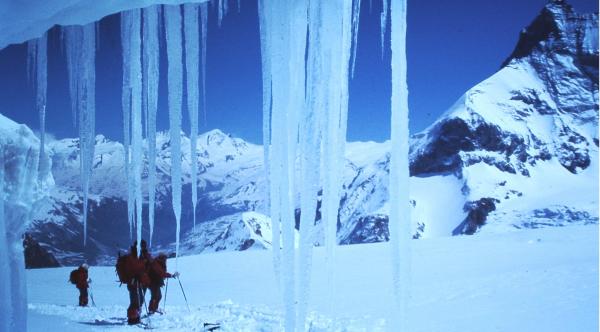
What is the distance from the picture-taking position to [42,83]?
217 inches

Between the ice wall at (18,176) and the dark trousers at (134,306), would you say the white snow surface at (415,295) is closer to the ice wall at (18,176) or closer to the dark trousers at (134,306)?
the dark trousers at (134,306)

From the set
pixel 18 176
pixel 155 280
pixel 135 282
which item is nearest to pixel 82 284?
pixel 155 280

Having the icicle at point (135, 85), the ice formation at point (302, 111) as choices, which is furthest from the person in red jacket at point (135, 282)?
the ice formation at point (302, 111)

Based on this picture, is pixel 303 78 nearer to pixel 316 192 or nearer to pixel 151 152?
pixel 316 192

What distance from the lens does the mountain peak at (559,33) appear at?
162750 mm

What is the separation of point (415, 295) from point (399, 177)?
7.41 metres

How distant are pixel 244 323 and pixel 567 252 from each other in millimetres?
13135

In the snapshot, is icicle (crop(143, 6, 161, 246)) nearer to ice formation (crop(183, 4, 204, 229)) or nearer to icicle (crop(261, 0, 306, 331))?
ice formation (crop(183, 4, 204, 229))

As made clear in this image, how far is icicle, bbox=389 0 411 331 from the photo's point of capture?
344 centimetres

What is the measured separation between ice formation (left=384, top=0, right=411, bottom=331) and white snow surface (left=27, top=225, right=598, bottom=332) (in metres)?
3.29

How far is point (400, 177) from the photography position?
3455 mm

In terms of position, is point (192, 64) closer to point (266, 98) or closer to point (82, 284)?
point (266, 98)

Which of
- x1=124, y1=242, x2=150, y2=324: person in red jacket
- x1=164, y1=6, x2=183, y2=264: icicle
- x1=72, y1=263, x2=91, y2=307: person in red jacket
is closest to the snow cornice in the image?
x1=164, y1=6, x2=183, y2=264: icicle

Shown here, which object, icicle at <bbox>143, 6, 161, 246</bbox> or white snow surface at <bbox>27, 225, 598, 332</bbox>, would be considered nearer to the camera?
icicle at <bbox>143, 6, 161, 246</bbox>
